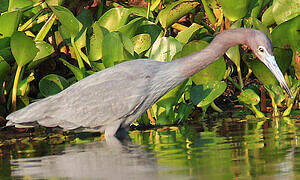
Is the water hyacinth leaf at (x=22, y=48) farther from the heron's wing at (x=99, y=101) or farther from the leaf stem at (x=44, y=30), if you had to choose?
the heron's wing at (x=99, y=101)

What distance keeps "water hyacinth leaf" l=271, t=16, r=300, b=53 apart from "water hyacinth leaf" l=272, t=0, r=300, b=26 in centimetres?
47

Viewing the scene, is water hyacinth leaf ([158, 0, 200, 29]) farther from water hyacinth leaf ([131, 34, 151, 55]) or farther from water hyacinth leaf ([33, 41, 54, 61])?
water hyacinth leaf ([33, 41, 54, 61])

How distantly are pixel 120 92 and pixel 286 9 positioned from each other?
2791mm

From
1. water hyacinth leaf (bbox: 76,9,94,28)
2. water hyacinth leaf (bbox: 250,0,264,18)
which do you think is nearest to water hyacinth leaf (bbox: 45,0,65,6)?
water hyacinth leaf (bbox: 76,9,94,28)

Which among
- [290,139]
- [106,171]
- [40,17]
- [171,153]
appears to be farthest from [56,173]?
[40,17]

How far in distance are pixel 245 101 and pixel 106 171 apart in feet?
11.2

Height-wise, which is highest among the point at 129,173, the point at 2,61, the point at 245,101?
the point at 2,61

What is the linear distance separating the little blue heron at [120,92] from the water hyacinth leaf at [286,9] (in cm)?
180

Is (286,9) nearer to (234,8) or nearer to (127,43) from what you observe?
(234,8)

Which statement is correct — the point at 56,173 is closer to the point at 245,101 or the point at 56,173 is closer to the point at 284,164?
the point at 284,164

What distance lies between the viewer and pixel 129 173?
11.7ft

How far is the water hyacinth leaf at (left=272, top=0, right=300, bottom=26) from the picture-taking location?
7.27 m

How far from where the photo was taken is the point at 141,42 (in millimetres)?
7020

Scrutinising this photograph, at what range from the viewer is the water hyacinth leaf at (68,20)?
650cm
